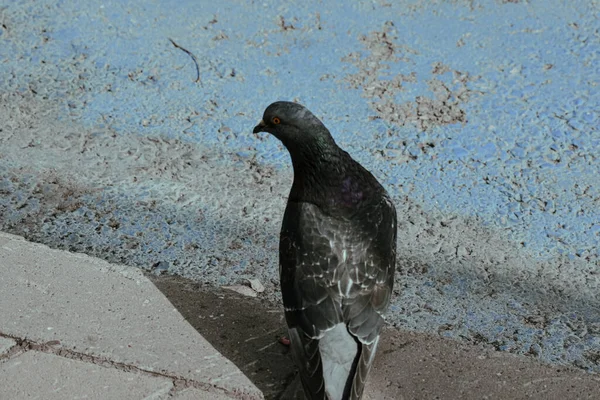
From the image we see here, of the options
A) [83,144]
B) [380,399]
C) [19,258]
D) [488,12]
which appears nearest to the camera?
[380,399]

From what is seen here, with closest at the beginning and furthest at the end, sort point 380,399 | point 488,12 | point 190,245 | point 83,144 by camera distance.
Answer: point 380,399 < point 190,245 < point 83,144 < point 488,12

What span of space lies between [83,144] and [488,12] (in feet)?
10.0

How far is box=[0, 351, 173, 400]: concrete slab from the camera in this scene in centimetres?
330

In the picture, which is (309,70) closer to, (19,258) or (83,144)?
(83,144)

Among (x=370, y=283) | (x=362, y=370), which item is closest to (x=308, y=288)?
(x=370, y=283)

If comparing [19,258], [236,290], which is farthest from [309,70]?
[19,258]

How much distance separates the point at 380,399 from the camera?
11.1 feet

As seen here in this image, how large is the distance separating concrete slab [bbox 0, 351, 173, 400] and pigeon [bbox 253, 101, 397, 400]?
2.03 feet

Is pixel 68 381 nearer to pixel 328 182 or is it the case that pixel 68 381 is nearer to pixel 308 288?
pixel 308 288

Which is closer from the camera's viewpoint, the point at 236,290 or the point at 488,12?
the point at 236,290

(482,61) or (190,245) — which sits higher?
(482,61)

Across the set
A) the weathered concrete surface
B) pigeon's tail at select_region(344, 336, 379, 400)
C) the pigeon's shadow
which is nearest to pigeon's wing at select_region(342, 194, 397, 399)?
pigeon's tail at select_region(344, 336, 379, 400)

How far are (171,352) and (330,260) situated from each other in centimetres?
78

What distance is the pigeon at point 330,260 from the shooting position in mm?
3234
